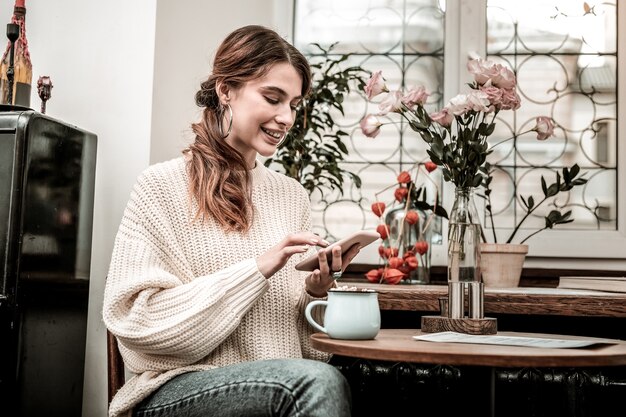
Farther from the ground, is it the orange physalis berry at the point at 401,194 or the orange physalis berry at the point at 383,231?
the orange physalis berry at the point at 401,194

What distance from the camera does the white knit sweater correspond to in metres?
1.47

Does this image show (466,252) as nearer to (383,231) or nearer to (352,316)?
(352,316)

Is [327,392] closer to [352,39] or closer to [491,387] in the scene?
[491,387]

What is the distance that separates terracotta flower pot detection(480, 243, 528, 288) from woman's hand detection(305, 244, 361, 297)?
67 centimetres

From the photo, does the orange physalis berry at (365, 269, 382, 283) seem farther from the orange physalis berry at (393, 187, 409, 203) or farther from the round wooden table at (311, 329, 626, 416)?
the round wooden table at (311, 329, 626, 416)

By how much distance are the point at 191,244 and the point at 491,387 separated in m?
0.72

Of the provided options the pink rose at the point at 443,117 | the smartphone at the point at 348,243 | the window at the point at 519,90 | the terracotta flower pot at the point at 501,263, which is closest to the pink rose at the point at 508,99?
the pink rose at the point at 443,117

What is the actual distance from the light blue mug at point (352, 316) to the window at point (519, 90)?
1.14 meters

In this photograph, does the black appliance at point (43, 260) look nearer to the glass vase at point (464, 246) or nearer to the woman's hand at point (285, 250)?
the woman's hand at point (285, 250)

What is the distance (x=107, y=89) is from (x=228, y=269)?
2.61ft

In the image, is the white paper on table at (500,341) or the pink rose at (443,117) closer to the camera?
the white paper on table at (500,341)

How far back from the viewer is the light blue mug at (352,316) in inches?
54.7

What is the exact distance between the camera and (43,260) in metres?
1.73

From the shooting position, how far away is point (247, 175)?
1.84 meters
